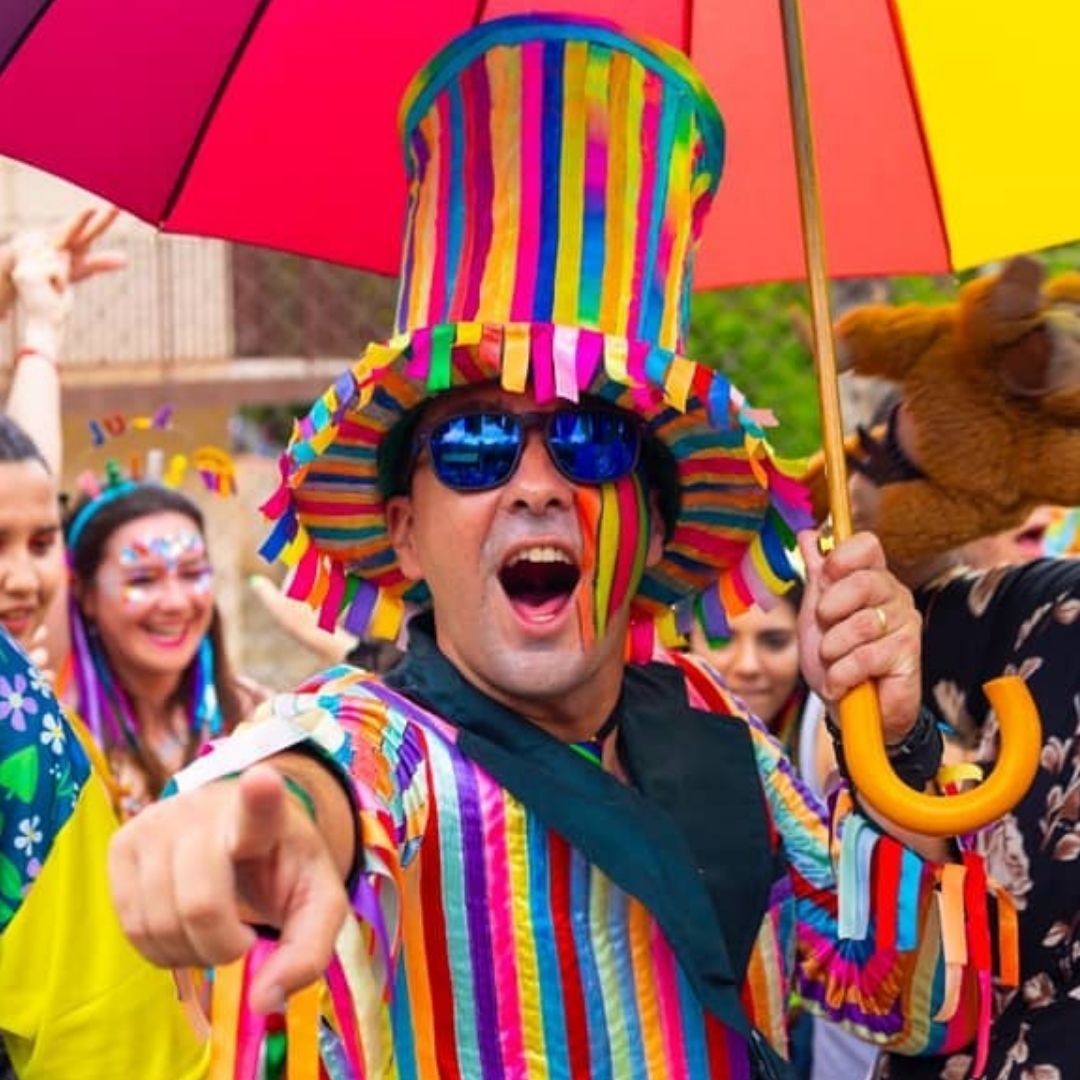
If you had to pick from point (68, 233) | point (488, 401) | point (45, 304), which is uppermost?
point (68, 233)

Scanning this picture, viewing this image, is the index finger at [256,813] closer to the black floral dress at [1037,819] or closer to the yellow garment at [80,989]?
the yellow garment at [80,989]

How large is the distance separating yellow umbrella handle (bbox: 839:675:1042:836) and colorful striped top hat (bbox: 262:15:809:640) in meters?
0.36

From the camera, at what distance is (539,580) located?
8.33 ft

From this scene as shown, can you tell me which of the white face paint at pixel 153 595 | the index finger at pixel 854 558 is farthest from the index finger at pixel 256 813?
the white face paint at pixel 153 595

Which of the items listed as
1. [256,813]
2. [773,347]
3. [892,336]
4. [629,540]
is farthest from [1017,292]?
[773,347]

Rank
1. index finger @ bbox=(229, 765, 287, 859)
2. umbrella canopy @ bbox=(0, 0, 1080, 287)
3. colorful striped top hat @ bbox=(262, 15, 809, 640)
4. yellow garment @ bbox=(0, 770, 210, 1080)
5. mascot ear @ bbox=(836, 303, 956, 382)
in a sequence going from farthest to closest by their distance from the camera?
mascot ear @ bbox=(836, 303, 956, 382) → umbrella canopy @ bbox=(0, 0, 1080, 287) → yellow garment @ bbox=(0, 770, 210, 1080) → colorful striped top hat @ bbox=(262, 15, 809, 640) → index finger @ bbox=(229, 765, 287, 859)

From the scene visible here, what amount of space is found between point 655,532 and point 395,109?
31.9 inches

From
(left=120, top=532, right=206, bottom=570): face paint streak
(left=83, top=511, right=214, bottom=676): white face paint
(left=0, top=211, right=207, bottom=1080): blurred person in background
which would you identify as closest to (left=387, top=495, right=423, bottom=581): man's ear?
(left=0, top=211, right=207, bottom=1080): blurred person in background

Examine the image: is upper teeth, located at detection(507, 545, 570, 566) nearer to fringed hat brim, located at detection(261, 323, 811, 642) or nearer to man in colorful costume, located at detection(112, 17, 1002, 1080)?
man in colorful costume, located at detection(112, 17, 1002, 1080)

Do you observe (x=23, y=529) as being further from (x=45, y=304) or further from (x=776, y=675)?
(x=776, y=675)

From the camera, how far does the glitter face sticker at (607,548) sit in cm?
252

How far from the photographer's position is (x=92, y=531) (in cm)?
593

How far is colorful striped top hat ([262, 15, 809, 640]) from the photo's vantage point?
2.47m

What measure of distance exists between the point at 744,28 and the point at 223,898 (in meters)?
1.97
